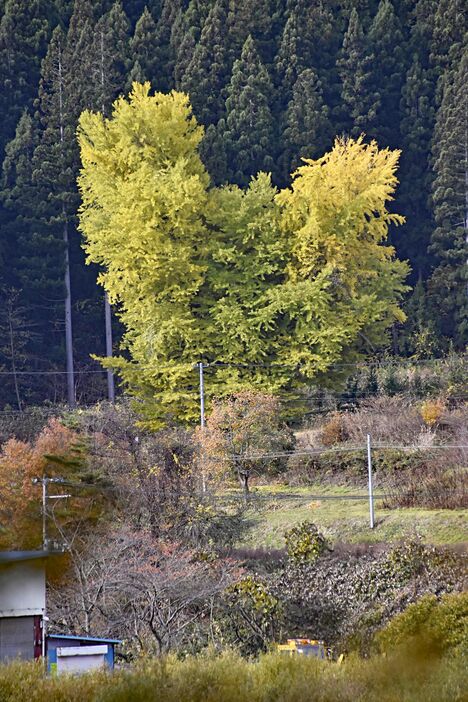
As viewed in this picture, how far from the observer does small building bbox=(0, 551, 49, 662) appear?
14298mm

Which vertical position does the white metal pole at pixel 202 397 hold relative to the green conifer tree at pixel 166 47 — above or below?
below

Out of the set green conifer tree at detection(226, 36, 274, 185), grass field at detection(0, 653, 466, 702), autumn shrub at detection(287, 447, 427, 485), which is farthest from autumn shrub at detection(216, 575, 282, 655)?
green conifer tree at detection(226, 36, 274, 185)

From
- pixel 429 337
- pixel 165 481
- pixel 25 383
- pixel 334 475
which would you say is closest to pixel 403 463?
pixel 334 475

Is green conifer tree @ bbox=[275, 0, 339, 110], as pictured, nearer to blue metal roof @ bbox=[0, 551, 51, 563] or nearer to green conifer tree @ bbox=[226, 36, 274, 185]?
green conifer tree @ bbox=[226, 36, 274, 185]

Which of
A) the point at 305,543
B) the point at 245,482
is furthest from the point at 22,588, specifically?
the point at 245,482

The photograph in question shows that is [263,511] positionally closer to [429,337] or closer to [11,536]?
[11,536]

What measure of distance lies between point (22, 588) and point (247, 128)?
3757cm

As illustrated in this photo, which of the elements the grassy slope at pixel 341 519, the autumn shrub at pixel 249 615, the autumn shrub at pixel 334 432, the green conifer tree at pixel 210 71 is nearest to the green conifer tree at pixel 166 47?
the green conifer tree at pixel 210 71

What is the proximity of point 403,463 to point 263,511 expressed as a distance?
339cm

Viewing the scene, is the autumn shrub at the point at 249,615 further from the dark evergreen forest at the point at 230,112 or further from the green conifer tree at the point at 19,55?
the green conifer tree at the point at 19,55

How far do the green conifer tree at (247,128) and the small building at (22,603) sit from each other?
114 ft

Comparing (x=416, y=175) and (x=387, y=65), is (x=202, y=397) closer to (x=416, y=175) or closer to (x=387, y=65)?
(x=416, y=175)

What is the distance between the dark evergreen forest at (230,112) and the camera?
4975 centimetres

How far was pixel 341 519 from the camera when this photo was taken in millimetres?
29406
